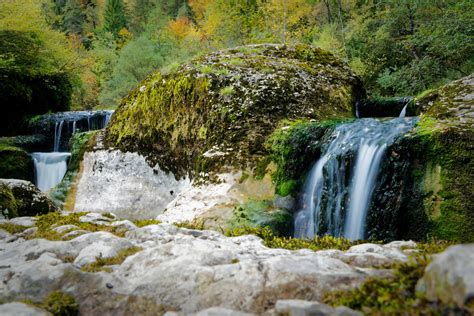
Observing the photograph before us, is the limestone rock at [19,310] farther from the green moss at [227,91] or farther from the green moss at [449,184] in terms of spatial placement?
the green moss at [227,91]

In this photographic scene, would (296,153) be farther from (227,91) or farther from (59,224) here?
(59,224)

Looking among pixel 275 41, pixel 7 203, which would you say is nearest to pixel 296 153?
pixel 7 203

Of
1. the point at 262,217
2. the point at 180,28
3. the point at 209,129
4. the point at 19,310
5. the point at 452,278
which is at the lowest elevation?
the point at 262,217

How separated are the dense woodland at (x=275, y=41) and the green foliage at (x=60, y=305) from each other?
361 inches

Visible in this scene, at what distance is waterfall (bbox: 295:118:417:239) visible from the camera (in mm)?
5820

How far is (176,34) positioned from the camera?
45.5 metres

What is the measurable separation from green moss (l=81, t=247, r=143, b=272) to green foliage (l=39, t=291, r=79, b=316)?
37 cm

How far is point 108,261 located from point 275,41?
2164cm

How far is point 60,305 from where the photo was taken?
211 cm

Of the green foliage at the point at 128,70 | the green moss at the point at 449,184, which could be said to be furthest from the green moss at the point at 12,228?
the green foliage at the point at 128,70

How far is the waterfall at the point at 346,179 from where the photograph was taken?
5820 mm

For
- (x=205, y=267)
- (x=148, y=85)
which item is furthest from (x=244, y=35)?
(x=205, y=267)

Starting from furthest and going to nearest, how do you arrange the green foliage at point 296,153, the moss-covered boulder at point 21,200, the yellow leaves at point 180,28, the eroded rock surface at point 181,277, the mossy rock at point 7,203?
the yellow leaves at point 180,28
the green foliage at point 296,153
the moss-covered boulder at point 21,200
the mossy rock at point 7,203
the eroded rock surface at point 181,277

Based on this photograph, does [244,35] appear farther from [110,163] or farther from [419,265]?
[419,265]
